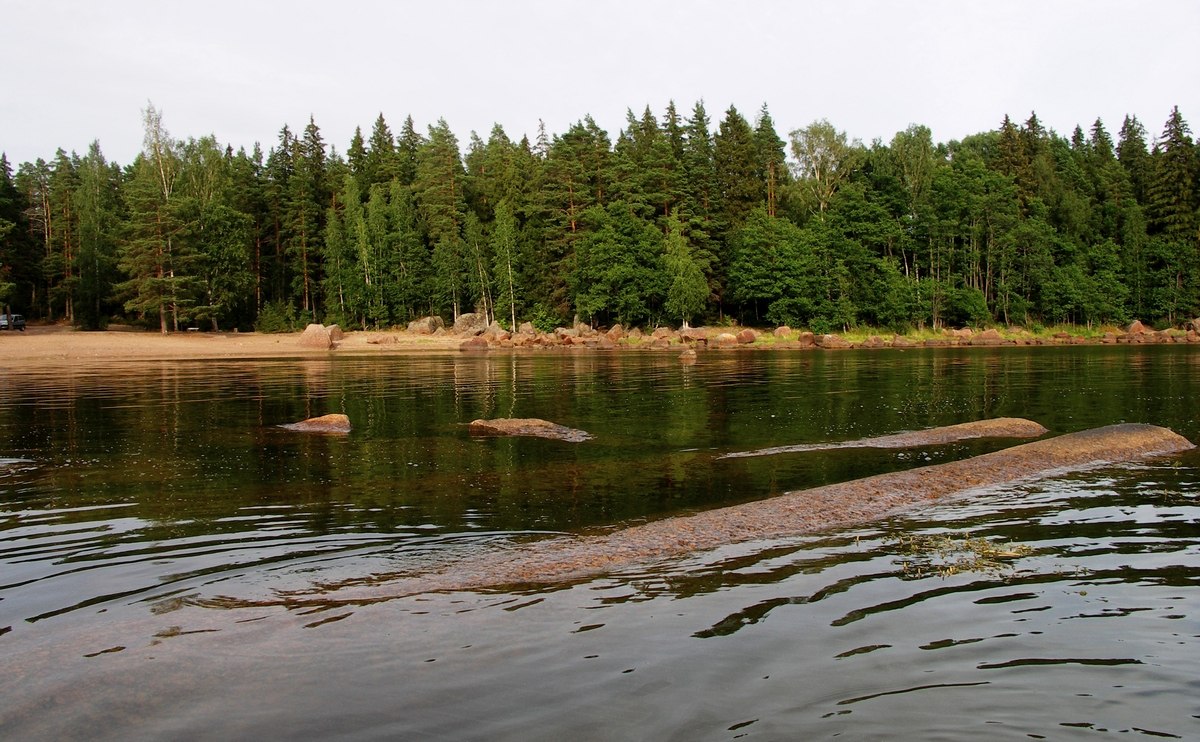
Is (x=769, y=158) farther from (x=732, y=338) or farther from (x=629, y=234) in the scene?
(x=732, y=338)

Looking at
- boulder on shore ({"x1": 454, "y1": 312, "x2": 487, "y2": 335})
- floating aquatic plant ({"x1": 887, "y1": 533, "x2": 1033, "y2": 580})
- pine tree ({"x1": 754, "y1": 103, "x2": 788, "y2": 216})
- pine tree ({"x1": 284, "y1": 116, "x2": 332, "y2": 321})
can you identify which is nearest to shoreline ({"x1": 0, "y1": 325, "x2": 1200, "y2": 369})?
boulder on shore ({"x1": 454, "y1": 312, "x2": 487, "y2": 335})

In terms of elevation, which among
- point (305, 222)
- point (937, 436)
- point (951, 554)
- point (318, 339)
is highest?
point (305, 222)

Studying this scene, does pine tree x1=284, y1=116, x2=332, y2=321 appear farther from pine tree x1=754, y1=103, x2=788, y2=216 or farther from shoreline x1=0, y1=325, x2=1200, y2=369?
pine tree x1=754, y1=103, x2=788, y2=216

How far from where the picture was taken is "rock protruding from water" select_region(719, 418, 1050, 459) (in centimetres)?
1639

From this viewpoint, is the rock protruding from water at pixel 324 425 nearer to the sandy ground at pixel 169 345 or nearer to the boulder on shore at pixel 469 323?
the sandy ground at pixel 169 345

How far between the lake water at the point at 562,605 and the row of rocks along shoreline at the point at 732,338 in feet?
182

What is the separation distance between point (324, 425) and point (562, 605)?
14662 mm

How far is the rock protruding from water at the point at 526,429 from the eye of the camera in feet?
60.3

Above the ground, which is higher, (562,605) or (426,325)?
(426,325)

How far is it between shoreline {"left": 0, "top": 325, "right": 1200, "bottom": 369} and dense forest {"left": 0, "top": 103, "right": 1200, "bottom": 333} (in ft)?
10.5

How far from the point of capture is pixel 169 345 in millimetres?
66875

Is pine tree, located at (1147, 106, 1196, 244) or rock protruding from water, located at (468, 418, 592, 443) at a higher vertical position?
pine tree, located at (1147, 106, 1196, 244)

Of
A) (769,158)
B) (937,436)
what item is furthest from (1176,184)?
(937,436)

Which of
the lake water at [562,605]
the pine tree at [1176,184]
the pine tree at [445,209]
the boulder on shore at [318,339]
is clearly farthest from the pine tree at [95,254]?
the pine tree at [1176,184]
